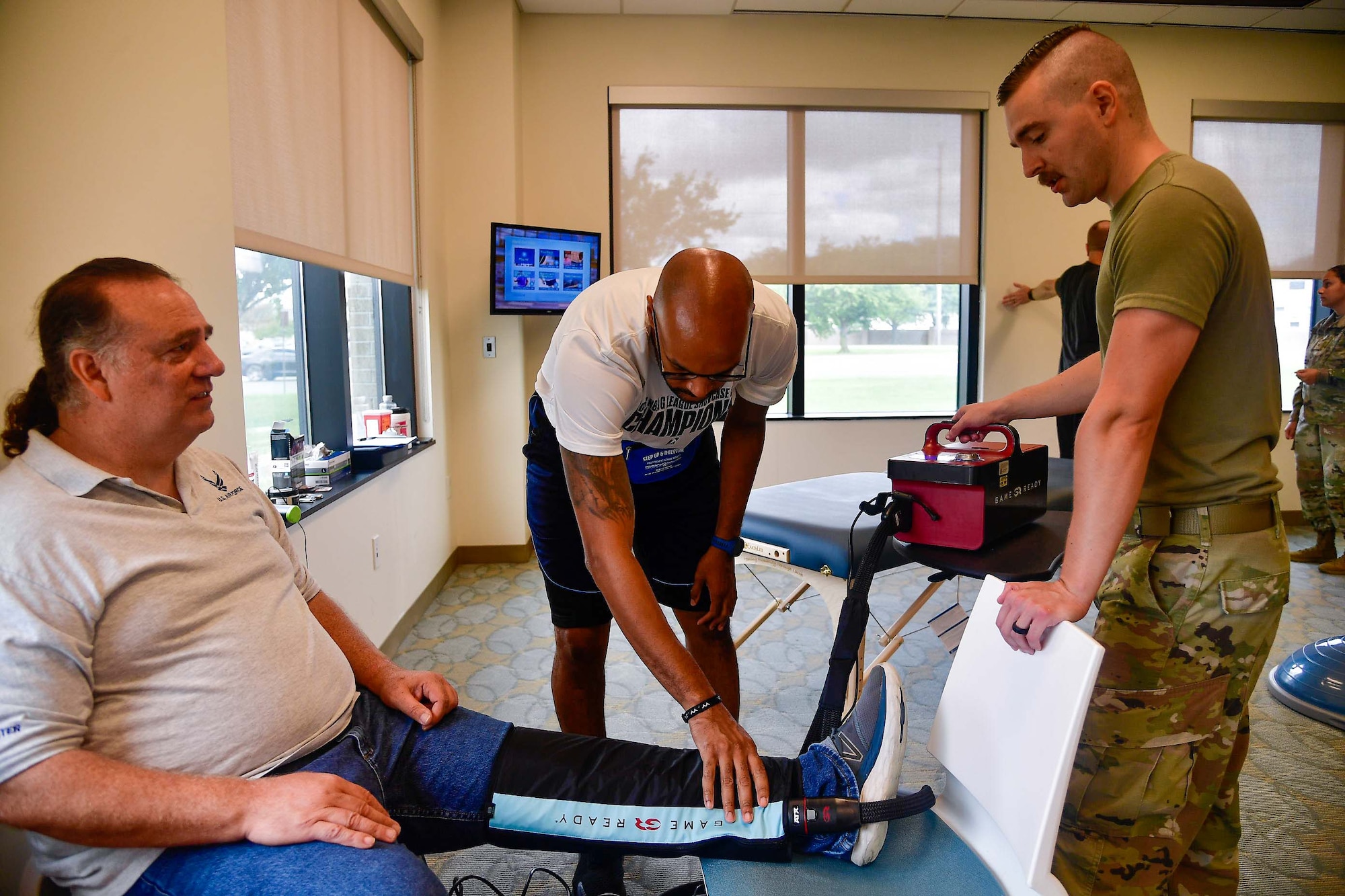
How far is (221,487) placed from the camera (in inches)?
48.8

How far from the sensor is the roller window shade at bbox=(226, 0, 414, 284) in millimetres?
2127

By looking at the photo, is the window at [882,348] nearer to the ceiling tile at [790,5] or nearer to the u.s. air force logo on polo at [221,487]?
the ceiling tile at [790,5]

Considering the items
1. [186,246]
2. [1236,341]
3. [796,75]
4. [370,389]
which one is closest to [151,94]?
[186,246]

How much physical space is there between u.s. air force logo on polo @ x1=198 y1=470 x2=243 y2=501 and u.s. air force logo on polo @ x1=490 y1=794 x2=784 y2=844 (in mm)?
583

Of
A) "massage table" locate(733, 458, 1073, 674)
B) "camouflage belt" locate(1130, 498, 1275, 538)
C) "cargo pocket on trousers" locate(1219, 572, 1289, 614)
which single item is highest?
"camouflage belt" locate(1130, 498, 1275, 538)

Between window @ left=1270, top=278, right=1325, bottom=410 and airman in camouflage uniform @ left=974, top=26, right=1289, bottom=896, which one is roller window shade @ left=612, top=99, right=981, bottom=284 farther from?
airman in camouflage uniform @ left=974, top=26, right=1289, bottom=896

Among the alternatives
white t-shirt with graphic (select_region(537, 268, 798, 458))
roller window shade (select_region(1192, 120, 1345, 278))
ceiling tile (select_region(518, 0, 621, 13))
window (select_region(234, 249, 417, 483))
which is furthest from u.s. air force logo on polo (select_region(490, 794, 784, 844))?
roller window shade (select_region(1192, 120, 1345, 278))

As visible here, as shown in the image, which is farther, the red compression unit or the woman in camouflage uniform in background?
the woman in camouflage uniform in background

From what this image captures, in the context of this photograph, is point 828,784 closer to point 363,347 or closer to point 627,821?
point 627,821

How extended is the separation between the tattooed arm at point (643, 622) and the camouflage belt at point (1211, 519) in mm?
656

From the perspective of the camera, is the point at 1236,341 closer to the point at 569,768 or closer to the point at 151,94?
the point at 569,768

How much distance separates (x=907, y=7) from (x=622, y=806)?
14.8 ft

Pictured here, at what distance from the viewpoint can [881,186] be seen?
4.68m

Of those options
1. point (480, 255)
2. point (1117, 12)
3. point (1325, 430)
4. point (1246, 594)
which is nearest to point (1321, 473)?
point (1325, 430)
